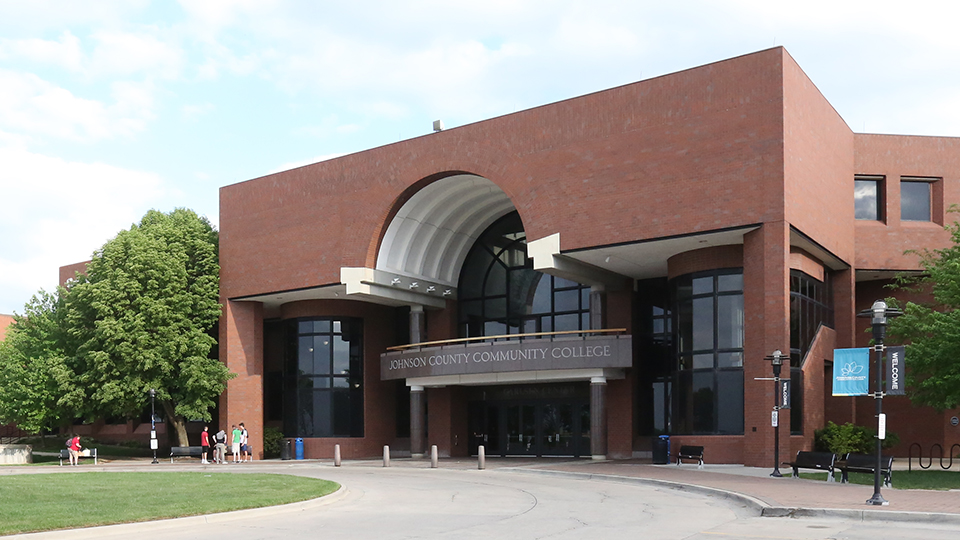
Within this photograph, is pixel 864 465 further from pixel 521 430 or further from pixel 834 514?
pixel 521 430

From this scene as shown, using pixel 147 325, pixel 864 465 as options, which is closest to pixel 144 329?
pixel 147 325

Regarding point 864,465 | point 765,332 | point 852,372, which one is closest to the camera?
point 852,372

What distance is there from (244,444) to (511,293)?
521 inches

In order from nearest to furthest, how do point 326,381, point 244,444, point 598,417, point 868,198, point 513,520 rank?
point 513,520 → point 598,417 → point 868,198 → point 244,444 → point 326,381

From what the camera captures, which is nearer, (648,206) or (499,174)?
(648,206)

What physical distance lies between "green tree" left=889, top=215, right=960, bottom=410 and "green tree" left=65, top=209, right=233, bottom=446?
27.7 m

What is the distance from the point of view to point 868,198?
37.4m

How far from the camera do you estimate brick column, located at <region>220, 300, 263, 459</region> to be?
4241 cm

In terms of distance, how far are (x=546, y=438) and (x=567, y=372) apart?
5.33 m

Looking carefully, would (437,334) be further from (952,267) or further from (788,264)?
(952,267)

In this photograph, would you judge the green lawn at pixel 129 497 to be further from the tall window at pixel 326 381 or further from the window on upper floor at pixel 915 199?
the window on upper floor at pixel 915 199

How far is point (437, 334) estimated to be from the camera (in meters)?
42.6

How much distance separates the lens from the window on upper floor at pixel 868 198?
1464 inches

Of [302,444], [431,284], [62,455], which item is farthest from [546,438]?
[62,455]
